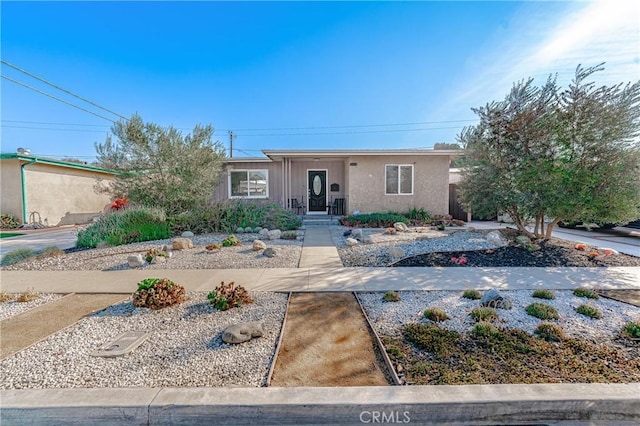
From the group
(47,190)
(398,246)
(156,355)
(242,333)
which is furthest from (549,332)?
(47,190)

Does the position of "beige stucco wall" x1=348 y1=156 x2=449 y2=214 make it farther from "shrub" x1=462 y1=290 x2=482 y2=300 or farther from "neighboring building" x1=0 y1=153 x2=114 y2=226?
"neighboring building" x1=0 y1=153 x2=114 y2=226

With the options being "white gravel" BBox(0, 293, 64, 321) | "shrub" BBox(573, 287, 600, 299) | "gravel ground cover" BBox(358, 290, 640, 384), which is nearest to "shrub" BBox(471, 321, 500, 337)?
"gravel ground cover" BBox(358, 290, 640, 384)

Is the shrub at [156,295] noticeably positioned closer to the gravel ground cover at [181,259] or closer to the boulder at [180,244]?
the gravel ground cover at [181,259]

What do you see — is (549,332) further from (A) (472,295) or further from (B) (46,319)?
(B) (46,319)

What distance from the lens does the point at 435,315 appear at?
337cm

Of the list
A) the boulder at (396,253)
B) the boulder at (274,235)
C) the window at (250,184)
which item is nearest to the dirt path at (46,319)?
the boulder at (274,235)

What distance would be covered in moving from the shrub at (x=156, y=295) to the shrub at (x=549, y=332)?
4.52m

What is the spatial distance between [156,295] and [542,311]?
16.6 feet

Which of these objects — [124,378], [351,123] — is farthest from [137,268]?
[351,123]

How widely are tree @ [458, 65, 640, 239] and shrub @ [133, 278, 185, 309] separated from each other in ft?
25.3

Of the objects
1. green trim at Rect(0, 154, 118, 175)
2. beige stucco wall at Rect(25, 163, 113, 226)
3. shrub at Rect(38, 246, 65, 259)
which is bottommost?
shrub at Rect(38, 246, 65, 259)

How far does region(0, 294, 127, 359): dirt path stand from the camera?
9.68 feet

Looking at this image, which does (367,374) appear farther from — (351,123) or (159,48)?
(351,123)

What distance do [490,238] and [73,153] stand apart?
39061mm
